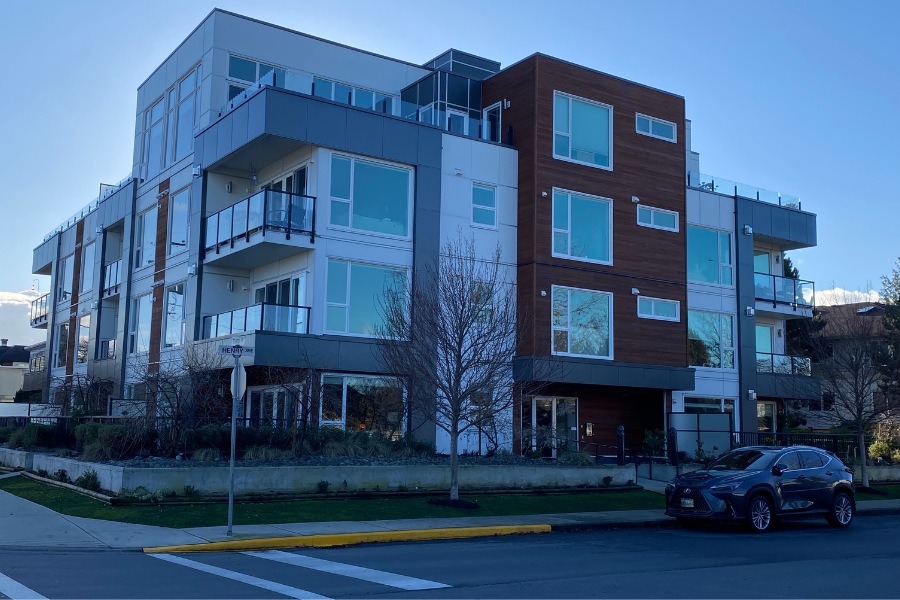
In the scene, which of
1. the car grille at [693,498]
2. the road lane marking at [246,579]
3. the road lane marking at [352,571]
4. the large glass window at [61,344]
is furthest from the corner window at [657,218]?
the large glass window at [61,344]

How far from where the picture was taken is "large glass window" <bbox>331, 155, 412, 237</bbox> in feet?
84.3

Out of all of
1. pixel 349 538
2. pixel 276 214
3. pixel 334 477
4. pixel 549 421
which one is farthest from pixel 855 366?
pixel 349 538

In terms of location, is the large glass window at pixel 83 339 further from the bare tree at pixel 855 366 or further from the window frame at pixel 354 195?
the bare tree at pixel 855 366

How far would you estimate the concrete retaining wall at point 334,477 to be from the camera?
1764 centimetres

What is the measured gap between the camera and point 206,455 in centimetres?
1961

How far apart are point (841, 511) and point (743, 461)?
7.86ft

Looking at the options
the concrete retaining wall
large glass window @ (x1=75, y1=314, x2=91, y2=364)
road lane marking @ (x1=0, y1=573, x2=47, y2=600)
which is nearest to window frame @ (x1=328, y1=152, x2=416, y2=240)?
the concrete retaining wall

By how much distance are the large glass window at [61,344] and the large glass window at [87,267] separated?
10.7ft

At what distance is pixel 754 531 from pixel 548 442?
10501 millimetres

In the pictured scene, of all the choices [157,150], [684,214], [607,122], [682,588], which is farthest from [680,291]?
[682,588]

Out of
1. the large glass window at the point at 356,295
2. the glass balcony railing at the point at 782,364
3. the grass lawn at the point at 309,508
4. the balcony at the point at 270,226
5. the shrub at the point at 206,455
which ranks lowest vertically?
the grass lawn at the point at 309,508

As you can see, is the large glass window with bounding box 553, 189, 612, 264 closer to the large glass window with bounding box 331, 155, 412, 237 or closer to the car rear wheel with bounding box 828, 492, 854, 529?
the large glass window with bounding box 331, 155, 412, 237

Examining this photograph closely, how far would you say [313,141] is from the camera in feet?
82.4

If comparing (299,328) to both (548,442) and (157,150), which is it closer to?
(548,442)
